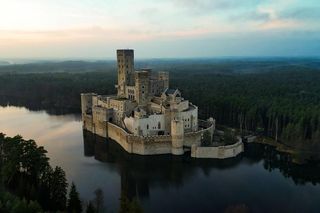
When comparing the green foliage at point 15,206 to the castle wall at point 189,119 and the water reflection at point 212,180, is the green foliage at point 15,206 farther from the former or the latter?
the castle wall at point 189,119

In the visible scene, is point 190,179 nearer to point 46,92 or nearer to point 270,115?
point 270,115

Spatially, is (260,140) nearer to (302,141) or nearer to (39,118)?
(302,141)

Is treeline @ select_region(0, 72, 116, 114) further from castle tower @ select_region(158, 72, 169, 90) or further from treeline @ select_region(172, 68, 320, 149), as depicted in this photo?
treeline @ select_region(172, 68, 320, 149)

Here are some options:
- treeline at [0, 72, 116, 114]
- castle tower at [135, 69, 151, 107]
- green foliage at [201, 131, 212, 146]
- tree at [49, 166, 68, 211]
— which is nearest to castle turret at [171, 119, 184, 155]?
green foliage at [201, 131, 212, 146]

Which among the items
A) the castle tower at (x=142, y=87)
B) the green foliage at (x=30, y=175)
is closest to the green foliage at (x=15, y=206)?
the green foliage at (x=30, y=175)

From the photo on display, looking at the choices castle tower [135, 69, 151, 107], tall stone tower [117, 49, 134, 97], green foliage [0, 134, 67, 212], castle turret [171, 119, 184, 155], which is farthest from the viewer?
tall stone tower [117, 49, 134, 97]

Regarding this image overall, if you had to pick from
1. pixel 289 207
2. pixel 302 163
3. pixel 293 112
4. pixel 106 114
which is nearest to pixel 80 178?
pixel 106 114
